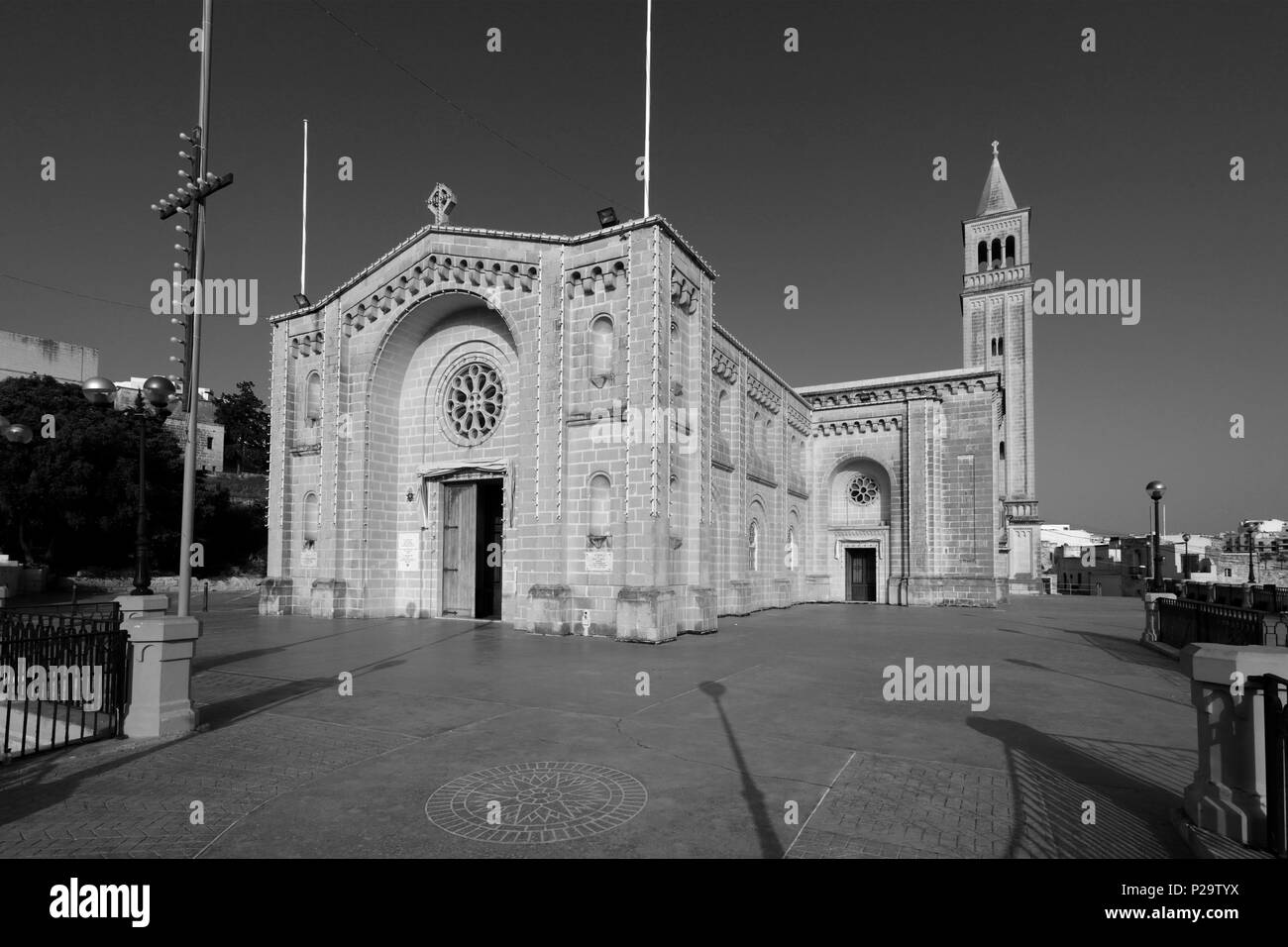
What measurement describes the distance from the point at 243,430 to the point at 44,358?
1836cm

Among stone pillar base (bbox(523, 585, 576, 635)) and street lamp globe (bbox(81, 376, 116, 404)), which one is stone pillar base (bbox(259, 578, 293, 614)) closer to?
stone pillar base (bbox(523, 585, 576, 635))

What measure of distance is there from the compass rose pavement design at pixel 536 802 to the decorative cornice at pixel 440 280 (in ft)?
50.7

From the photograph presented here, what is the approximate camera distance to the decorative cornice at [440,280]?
64.1ft

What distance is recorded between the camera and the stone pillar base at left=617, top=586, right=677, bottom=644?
16.4 metres

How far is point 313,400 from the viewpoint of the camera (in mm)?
23891

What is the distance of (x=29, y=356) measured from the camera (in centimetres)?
6688

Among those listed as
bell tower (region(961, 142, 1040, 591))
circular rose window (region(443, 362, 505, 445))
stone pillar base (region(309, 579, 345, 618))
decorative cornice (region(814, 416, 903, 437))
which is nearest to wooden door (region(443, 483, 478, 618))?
circular rose window (region(443, 362, 505, 445))

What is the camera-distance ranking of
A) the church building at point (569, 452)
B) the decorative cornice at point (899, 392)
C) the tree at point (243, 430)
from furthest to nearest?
the tree at point (243, 430) < the decorative cornice at point (899, 392) < the church building at point (569, 452)

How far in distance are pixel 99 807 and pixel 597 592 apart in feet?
40.5

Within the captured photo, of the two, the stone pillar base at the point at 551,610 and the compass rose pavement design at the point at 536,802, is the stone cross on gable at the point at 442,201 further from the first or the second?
the compass rose pavement design at the point at 536,802

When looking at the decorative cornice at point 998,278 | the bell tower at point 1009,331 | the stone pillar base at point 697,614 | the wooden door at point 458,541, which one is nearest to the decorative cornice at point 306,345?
the wooden door at point 458,541

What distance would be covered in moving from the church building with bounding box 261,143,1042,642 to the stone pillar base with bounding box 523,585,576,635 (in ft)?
0.19
